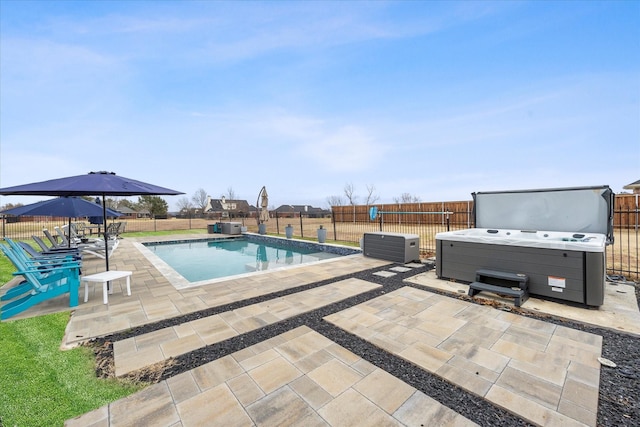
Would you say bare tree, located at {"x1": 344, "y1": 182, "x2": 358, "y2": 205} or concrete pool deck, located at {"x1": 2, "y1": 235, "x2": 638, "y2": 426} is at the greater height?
bare tree, located at {"x1": 344, "y1": 182, "x2": 358, "y2": 205}

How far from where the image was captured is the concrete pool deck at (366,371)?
6.10 feet

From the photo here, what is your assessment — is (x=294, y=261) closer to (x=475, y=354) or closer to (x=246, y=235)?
(x=475, y=354)

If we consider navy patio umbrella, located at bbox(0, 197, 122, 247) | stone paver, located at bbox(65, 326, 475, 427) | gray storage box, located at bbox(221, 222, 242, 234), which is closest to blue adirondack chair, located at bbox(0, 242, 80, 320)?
stone paver, located at bbox(65, 326, 475, 427)

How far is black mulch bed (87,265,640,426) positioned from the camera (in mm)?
1866

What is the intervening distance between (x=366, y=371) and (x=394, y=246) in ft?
15.8

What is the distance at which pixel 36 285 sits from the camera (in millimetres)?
3781

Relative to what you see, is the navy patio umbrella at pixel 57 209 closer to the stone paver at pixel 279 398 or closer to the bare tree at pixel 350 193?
the stone paver at pixel 279 398

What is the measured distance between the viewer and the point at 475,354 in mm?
2629

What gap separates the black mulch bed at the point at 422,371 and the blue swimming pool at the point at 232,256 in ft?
11.5

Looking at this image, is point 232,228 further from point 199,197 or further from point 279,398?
point 199,197

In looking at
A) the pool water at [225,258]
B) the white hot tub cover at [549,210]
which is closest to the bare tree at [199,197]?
the pool water at [225,258]

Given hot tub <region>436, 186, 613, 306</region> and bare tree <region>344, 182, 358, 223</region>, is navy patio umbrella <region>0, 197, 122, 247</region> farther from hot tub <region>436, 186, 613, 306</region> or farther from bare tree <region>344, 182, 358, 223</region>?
bare tree <region>344, 182, 358, 223</region>

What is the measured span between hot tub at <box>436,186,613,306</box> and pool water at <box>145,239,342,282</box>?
4523 mm

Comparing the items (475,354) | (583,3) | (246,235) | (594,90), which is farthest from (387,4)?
(246,235)
